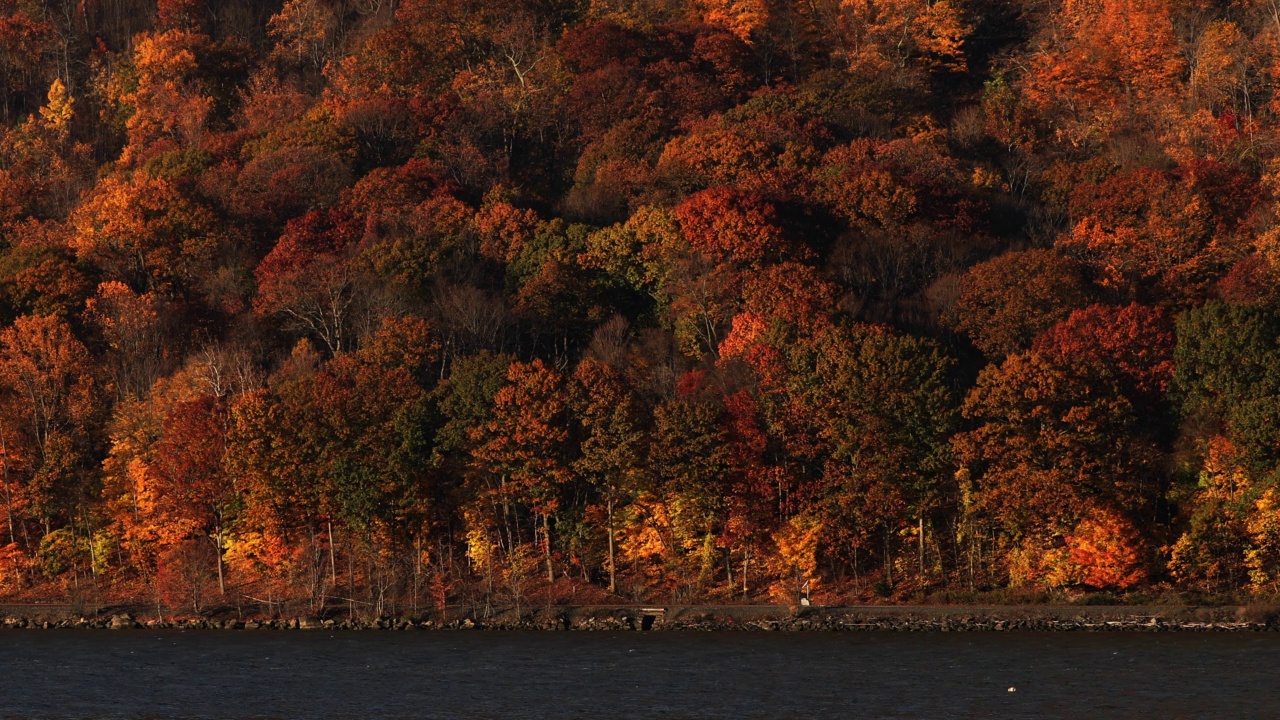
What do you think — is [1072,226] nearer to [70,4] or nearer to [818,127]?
[818,127]

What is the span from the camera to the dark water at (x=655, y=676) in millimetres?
47219

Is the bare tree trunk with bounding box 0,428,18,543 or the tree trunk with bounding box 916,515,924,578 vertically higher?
the bare tree trunk with bounding box 0,428,18,543

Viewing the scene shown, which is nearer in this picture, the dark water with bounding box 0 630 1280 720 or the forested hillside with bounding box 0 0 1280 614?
the dark water with bounding box 0 630 1280 720

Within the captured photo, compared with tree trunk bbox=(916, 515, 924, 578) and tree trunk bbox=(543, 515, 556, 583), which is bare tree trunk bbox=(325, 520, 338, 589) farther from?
tree trunk bbox=(916, 515, 924, 578)

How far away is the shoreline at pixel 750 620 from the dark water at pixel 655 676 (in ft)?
5.37

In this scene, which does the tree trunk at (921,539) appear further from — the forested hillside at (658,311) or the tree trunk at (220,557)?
the tree trunk at (220,557)

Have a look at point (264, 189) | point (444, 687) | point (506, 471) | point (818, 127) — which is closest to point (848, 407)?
point (506, 471)

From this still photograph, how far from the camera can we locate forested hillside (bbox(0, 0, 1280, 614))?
68375 millimetres

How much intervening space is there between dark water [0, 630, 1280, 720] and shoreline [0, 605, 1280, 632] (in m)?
1.64

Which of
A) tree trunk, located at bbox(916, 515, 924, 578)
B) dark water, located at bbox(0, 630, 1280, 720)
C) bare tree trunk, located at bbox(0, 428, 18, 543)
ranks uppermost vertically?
bare tree trunk, located at bbox(0, 428, 18, 543)

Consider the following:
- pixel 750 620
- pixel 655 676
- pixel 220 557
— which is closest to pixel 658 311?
pixel 220 557

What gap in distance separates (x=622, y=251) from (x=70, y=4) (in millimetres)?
88523

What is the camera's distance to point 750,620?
217 feet

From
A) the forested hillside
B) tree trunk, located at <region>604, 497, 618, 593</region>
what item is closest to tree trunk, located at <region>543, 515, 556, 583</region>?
the forested hillside
